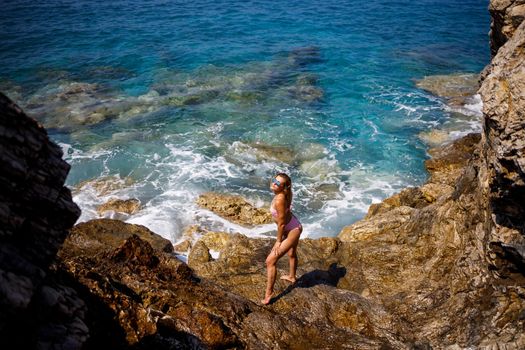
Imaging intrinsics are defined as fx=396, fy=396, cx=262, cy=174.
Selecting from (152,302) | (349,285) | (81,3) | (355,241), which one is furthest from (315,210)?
(81,3)

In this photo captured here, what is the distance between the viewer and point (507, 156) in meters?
5.85

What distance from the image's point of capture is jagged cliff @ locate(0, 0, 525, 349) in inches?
129

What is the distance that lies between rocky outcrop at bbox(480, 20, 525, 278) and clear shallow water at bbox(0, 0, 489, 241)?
29.3 ft

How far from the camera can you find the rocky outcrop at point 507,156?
227 inches

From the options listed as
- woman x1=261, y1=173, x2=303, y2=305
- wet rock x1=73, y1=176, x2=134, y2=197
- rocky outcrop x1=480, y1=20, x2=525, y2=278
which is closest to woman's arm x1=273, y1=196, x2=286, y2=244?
woman x1=261, y1=173, x2=303, y2=305

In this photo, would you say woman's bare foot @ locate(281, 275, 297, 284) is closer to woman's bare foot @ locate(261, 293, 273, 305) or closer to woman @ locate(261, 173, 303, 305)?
woman @ locate(261, 173, 303, 305)

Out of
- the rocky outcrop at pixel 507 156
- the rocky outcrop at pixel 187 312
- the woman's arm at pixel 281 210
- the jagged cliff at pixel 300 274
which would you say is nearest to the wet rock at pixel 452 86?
the jagged cliff at pixel 300 274

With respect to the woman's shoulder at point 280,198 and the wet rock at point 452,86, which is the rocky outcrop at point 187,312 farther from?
the wet rock at point 452,86

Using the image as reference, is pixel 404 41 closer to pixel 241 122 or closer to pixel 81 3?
pixel 241 122

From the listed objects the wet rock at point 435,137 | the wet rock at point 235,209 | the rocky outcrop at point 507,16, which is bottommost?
the wet rock at point 235,209

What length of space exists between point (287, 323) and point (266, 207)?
9878mm

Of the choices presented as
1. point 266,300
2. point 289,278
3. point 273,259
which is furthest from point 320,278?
point 266,300

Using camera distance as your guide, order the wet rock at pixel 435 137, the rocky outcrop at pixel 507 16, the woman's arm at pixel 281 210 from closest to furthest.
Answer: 1. the woman's arm at pixel 281 210
2. the rocky outcrop at pixel 507 16
3. the wet rock at pixel 435 137

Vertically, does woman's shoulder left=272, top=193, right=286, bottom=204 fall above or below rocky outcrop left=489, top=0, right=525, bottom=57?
below
